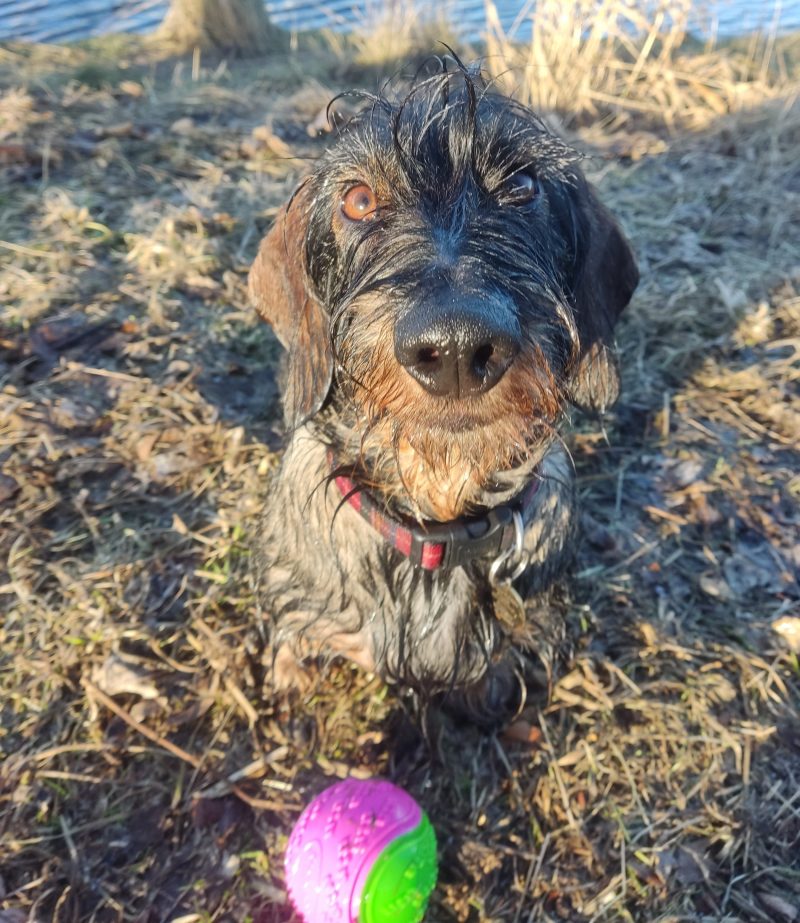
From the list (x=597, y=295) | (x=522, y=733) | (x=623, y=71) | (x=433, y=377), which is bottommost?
(x=522, y=733)

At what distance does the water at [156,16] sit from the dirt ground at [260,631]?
204 inches

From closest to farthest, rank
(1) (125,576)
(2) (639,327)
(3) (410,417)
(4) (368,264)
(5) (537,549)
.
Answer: (3) (410,417)
(4) (368,264)
(5) (537,549)
(1) (125,576)
(2) (639,327)

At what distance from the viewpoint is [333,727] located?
246cm

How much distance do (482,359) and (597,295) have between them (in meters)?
0.94

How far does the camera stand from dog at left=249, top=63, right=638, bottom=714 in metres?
1.70

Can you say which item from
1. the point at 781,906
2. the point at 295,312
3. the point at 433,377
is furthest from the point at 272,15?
the point at 781,906

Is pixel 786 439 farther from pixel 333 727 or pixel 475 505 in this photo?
pixel 333 727

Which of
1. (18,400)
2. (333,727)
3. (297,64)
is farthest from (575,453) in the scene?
(297,64)

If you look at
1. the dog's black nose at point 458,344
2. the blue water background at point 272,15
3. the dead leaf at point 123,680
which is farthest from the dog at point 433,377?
the blue water background at point 272,15

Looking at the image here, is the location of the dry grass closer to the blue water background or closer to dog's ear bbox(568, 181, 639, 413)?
the blue water background

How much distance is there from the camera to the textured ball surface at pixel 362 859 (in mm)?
1787

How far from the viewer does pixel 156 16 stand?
365 inches

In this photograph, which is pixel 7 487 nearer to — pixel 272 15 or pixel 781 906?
pixel 781 906

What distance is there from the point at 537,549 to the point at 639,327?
6.68 feet
